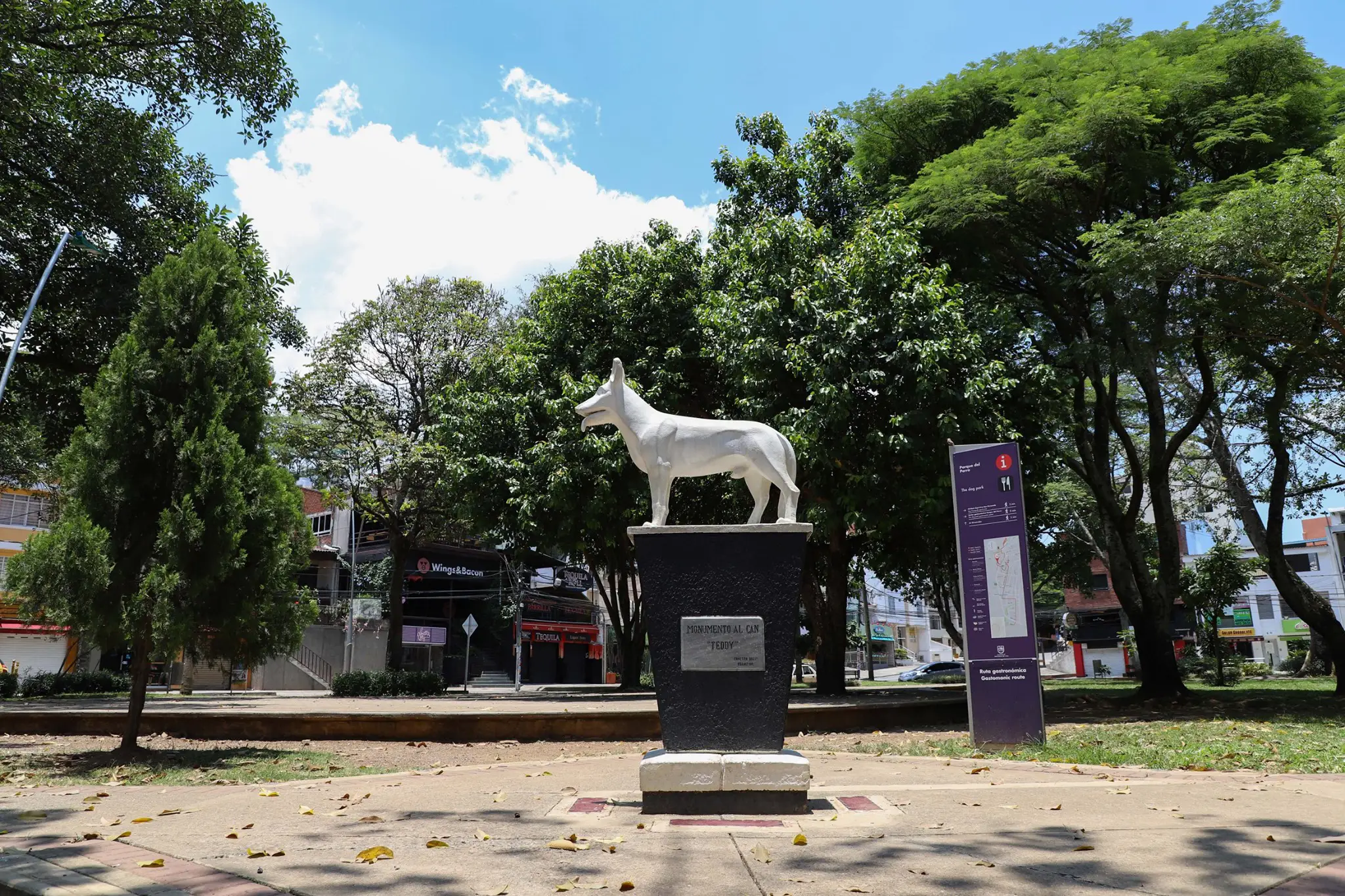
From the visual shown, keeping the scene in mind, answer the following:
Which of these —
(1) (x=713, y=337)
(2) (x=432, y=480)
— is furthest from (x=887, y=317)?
(2) (x=432, y=480)

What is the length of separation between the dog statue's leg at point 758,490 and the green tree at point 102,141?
449 inches

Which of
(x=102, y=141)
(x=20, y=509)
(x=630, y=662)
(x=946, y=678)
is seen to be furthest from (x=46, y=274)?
(x=946, y=678)

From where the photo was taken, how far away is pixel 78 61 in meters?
13.9

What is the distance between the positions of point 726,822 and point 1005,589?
5.29 metres

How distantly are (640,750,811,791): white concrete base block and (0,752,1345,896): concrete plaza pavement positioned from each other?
251 mm

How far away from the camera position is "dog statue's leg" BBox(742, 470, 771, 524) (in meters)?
7.61

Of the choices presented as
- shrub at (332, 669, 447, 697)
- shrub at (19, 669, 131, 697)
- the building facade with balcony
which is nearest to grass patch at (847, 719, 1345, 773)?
shrub at (332, 669, 447, 697)

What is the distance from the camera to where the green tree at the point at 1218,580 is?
85.3 feet

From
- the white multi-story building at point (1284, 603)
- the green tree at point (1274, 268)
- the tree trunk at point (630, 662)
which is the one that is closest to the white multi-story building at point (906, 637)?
the white multi-story building at point (1284, 603)

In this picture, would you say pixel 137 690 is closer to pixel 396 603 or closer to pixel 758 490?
pixel 758 490

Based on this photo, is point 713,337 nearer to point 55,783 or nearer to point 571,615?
point 55,783

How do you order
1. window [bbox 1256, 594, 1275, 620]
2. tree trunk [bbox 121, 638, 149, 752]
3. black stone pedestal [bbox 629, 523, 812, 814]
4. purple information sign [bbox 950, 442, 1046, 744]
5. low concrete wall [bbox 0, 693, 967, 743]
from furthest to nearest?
window [bbox 1256, 594, 1275, 620] < low concrete wall [bbox 0, 693, 967, 743] < purple information sign [bbox 950, 442, 1046, 744] < tree trunk [bbox 121, 638, 149, 752] < black stone pedestal [bbox 629, 523, 812, 814]

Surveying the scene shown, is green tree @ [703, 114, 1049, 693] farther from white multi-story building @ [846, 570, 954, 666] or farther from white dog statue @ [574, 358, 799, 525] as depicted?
white multi-story building @ [846, 570, 954, 666]

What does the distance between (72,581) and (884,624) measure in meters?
94.4
